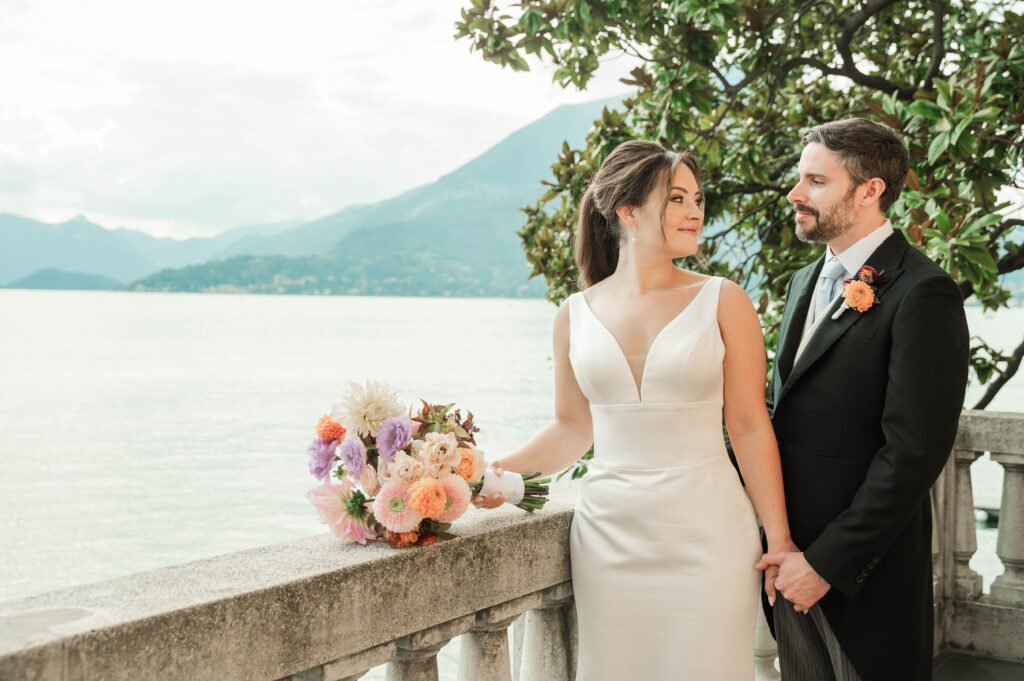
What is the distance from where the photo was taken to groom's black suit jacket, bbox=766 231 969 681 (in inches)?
90.7

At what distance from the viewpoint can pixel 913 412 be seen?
2.29 m

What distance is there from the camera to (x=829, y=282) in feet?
8.74

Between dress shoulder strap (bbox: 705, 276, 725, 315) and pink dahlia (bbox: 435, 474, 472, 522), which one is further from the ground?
dress shoulder strap (bbox: 705, 276, 725, 315)

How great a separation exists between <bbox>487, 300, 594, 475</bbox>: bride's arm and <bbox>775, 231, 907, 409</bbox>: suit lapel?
60 cm

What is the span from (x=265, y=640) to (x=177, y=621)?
0.20 metres

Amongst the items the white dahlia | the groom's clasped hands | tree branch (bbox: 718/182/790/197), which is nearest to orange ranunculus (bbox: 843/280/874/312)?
the groom's clasped hands

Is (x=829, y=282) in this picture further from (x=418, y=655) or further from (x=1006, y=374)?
(x=1006, y=374)

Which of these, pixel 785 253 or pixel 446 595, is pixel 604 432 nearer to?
pixel 446 595

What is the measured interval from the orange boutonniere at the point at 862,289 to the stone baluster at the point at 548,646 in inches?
44.1

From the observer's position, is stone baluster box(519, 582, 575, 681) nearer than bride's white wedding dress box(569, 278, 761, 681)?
No

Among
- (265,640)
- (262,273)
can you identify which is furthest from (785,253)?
(262,273)

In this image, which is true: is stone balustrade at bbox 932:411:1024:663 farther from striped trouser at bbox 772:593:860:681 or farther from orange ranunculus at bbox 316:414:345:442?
orange ranunculus at bbox 316:414:345:442

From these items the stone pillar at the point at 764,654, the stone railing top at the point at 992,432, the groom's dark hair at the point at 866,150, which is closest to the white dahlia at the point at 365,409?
the groom's dark hair at the point at 866,150

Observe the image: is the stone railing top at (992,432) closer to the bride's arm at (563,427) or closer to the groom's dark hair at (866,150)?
the groom's dark hair at (866,150)
